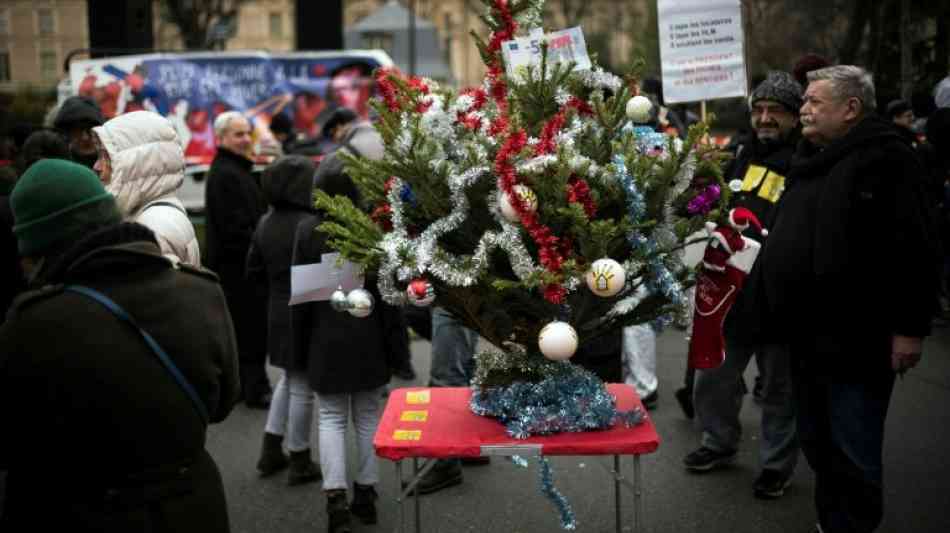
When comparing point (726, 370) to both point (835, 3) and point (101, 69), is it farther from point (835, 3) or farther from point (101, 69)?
point (835, 3)

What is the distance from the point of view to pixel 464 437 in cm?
366

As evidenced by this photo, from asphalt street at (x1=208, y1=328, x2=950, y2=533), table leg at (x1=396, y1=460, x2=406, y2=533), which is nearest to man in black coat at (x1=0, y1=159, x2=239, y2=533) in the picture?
table leg at (x1=396, y1=460, x2=406, y2=533)

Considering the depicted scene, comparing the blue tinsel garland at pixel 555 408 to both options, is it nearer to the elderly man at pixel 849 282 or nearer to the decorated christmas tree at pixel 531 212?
the decorated christmas tree at pixel 531 212

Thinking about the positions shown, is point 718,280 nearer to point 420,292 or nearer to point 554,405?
point 554,405

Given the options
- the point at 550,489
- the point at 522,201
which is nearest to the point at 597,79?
the point at 522,201

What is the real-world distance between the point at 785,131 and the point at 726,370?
1.32m

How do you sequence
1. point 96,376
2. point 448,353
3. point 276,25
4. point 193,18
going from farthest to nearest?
point 276,25, point 193,18, point 448,353, point 96,376

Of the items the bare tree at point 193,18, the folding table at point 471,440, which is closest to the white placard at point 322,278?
the folding table at point 471,440

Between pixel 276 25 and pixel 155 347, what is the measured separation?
7868 centimetres

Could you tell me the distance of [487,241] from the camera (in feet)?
11.7

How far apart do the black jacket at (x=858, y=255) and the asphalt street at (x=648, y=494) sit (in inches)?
42.7

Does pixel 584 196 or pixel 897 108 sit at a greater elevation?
pixel 897 108

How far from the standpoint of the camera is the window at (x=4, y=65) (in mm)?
70938

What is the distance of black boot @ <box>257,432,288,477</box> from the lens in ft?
18.5
